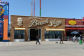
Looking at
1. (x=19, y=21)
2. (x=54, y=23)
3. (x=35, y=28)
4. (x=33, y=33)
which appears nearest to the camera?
(x=19, y=21)

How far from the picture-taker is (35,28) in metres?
32.3

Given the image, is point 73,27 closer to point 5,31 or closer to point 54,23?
point 54,23

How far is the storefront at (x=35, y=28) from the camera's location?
102ft

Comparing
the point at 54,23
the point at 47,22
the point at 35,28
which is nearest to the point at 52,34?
the point at 54,23

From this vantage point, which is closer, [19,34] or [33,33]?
Result: [19,34]

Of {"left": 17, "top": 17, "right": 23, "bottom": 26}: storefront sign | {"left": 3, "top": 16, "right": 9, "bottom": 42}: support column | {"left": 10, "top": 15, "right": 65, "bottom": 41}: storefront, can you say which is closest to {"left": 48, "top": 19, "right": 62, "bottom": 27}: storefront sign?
{"left": 10, "top": 15, "right": 65, "bottom": 41}: storefront

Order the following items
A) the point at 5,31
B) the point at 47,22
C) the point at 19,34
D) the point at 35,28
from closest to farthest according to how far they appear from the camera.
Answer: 1. the point at 5,31
2. the point at 19,34
3. the point at 35,28
4. the point at 47,22

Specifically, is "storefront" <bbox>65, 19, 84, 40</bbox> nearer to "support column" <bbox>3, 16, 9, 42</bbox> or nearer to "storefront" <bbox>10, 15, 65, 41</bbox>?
"storefront" <bbox>10, 15, 65, 41</bbox>

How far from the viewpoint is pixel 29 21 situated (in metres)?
31.8

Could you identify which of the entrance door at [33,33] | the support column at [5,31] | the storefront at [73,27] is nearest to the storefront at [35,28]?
the entrance door at [33,33]

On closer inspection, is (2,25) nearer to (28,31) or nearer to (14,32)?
(14,32)

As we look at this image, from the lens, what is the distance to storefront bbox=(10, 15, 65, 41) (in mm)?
31141

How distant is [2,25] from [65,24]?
1438cm

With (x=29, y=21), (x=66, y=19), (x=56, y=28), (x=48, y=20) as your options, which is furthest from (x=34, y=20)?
(x=66, y=19)
